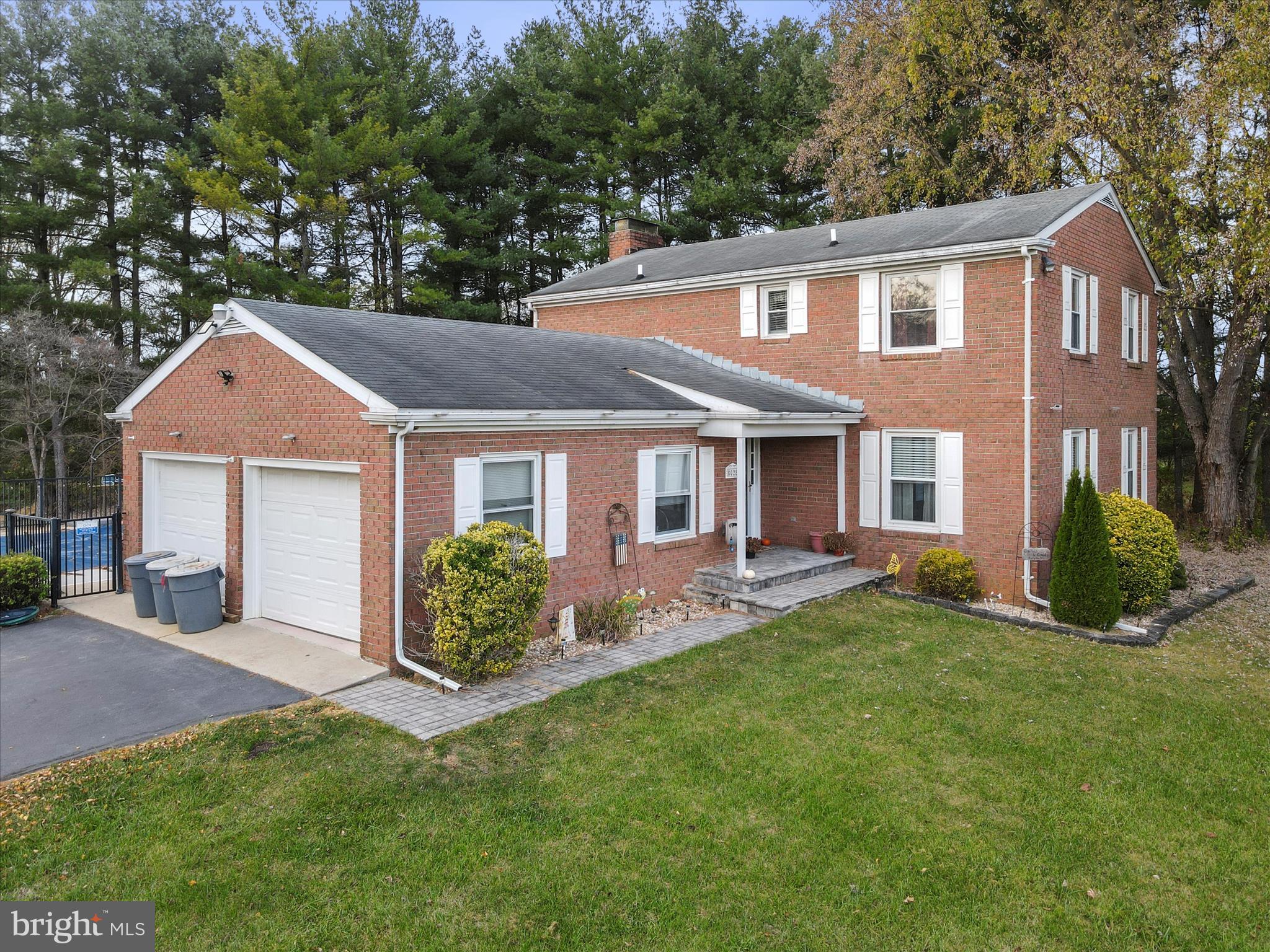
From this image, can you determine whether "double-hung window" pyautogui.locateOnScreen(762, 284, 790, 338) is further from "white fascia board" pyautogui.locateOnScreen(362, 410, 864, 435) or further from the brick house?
"white fascia board" pyautogui.locateOnScreen(362, 410, 864, 435)

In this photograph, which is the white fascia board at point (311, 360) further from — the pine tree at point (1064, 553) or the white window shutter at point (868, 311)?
the pine tree at point (1064, 553)

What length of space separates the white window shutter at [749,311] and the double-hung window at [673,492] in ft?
13.4

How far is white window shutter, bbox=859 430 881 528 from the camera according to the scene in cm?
1334

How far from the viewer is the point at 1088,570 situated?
1070 centimetres

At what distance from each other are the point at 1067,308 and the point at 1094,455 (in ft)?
9.49

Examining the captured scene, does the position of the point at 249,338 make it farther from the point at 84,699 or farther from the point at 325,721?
the point at 325,721

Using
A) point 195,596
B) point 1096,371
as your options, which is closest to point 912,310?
point 1096,371

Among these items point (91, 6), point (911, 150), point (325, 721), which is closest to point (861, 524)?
point (325, 721)

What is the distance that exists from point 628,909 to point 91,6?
2994cm

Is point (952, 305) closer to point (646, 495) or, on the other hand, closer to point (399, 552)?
point (646, 495)

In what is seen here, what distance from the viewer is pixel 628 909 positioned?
441 centimetres

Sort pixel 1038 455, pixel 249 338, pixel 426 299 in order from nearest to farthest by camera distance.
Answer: pixel 249 338, pixel 1038 455, pixel 426 299

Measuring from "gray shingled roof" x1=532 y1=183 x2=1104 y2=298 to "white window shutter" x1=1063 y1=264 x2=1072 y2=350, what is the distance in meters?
1.02

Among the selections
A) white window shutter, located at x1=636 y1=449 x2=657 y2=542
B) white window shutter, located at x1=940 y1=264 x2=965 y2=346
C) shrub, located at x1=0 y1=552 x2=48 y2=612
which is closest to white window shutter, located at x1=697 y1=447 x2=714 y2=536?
white window shutter, located at x1=636 y1=449 x2=657 y2=542
